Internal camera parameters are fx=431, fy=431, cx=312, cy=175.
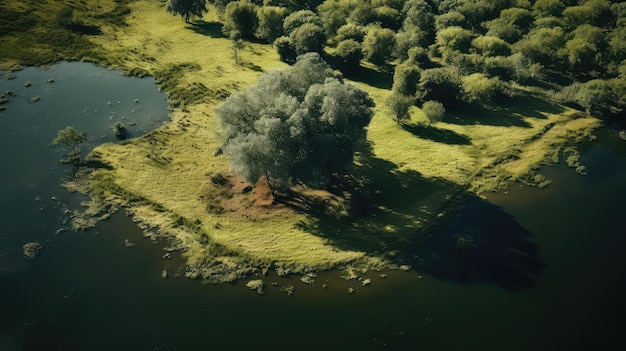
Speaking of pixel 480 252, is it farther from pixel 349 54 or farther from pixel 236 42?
pixel 236 42

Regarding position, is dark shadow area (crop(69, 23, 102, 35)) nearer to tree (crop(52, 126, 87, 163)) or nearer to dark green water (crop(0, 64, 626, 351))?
tree (crop(52, 126, 87, 163))

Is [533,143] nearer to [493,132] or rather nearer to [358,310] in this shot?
[493,132]

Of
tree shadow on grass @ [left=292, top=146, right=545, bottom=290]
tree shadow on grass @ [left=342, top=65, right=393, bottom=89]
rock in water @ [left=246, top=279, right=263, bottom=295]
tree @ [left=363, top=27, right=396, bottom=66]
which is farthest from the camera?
tree @ [left=363, top=27, right=396, bottom=66]

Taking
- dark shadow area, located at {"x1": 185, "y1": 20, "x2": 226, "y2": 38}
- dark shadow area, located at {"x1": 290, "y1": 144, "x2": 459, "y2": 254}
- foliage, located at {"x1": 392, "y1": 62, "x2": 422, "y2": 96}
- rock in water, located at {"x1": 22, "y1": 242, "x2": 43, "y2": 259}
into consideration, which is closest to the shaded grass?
dark shadow area, located at {"x1": 185, "y1": 20, "x2": 226, "y2": 38}

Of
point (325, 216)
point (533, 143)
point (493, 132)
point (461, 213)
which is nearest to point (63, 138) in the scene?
point (325, 216)

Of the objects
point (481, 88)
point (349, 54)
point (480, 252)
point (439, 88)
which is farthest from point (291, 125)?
point (481, 88)

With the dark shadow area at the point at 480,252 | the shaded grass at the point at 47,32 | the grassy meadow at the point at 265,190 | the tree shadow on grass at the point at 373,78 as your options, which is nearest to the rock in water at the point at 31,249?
the grassy meadow at the point at 265,190
